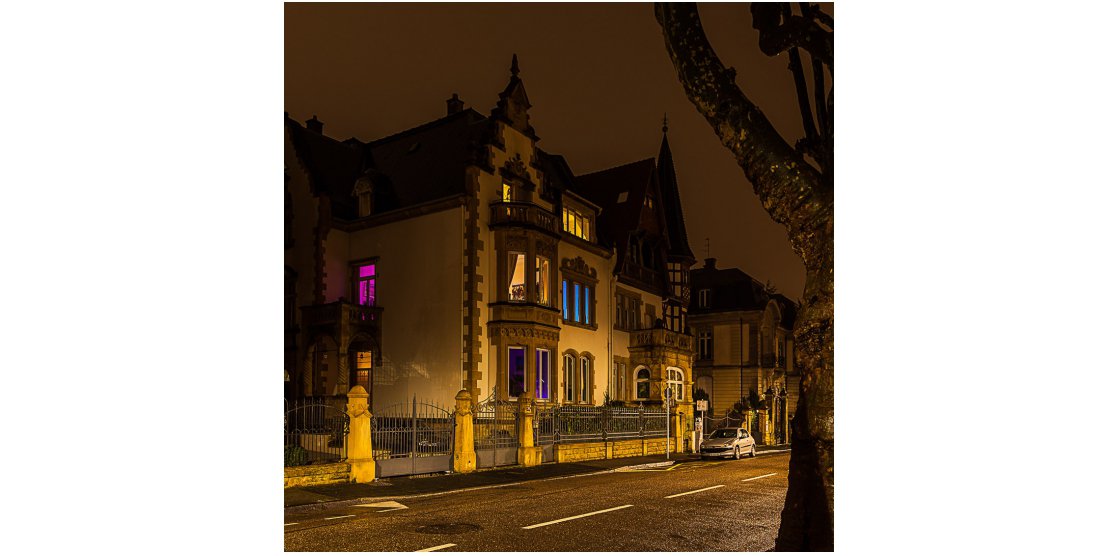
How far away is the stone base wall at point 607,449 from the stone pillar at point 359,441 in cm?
675

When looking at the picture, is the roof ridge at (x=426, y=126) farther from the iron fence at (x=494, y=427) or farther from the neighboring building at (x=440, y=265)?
the iron fence at (x=494, y=427)

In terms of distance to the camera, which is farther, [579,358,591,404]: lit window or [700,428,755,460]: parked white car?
[579,358,591,404]: lit window

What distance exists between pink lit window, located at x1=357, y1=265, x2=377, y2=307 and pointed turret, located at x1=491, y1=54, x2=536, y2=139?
20.3ft

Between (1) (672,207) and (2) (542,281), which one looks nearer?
(2) (542,281)

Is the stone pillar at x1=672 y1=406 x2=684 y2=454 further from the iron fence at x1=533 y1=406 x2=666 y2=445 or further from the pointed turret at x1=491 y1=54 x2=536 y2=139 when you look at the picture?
the pointed turret at x1=491 y1=54 x2=536 y2=139

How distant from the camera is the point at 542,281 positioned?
82.8 feet

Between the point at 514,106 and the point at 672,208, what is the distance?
13982 mm

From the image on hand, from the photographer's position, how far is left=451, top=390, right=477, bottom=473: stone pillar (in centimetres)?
1723

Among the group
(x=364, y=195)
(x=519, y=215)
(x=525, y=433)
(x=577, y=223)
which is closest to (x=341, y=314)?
(x=364, y=195)

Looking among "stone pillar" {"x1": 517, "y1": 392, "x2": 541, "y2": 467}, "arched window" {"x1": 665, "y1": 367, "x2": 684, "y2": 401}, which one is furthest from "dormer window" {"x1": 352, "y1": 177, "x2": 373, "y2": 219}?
"arched window" {"x1": 665, "y1": 367, "x2": 684, "y2": 401}

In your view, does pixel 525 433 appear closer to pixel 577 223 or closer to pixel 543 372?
pixel 543 372
